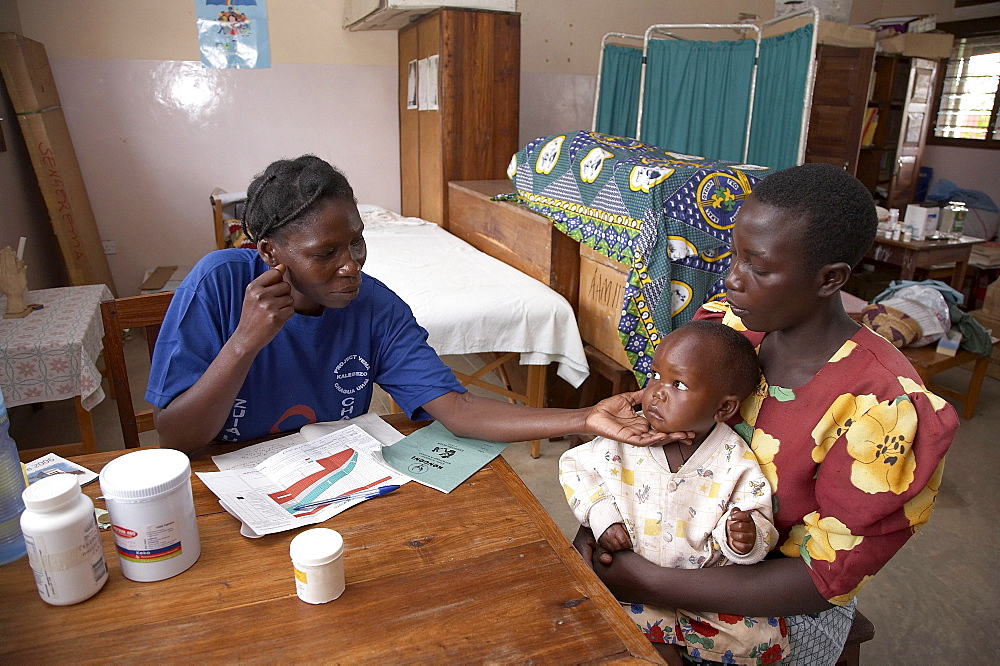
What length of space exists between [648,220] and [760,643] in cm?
156

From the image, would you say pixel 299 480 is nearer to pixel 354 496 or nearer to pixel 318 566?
pixel 354 496

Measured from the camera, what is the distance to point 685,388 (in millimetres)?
1220

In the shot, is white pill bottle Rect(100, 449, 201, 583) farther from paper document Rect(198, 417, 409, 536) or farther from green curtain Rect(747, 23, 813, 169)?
green curtain Rect(747, 23, 813, 169)

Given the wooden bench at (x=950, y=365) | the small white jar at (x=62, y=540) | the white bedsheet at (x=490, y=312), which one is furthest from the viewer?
the wooden bench at (x=950, y=365)

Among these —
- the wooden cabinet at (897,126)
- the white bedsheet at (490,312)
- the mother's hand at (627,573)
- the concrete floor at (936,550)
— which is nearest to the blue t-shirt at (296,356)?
the mother's hand at (627,573)

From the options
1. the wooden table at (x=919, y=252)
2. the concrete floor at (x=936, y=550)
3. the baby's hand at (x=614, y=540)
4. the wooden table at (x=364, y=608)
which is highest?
the wooden table at (x=364, y=608)

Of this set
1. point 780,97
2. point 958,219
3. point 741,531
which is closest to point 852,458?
point 741,531

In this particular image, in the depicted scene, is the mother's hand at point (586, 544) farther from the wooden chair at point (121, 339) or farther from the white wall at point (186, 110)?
the white wall at point (186, 110)

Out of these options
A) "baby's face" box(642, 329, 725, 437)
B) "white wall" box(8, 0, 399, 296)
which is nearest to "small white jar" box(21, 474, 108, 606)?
"baby's face" box(642, 329, 725, 437)

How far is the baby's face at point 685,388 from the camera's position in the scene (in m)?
1.21

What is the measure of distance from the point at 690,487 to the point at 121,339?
136cm

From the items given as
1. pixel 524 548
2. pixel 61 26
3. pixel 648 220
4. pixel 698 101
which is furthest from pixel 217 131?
pixel 524 548

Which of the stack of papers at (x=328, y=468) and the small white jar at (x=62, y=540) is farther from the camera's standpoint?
the stack of papers at (x=328, y=468)

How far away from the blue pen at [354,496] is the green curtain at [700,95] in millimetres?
3847
